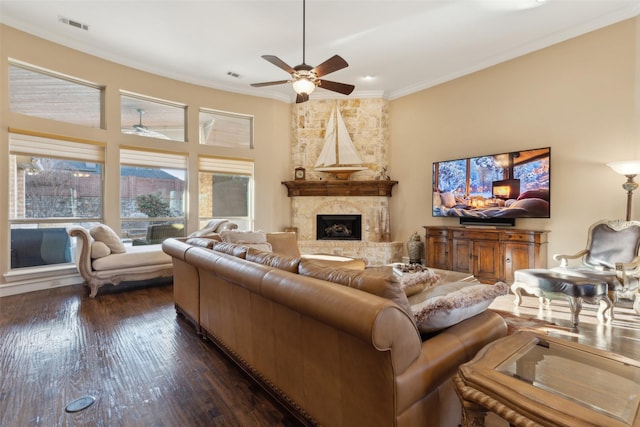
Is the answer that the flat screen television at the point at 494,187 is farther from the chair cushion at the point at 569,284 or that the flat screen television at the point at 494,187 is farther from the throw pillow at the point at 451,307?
the throw pillow at the point at 451,307

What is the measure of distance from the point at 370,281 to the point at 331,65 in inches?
102

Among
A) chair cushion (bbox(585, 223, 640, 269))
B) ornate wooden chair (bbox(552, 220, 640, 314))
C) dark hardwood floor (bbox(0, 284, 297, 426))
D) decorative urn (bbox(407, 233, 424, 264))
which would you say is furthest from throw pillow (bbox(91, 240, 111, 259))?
chair cushion (bbox(585, 223, 640, 269))

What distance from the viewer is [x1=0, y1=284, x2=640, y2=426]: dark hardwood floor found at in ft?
5.71

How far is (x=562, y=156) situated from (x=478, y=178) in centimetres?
110

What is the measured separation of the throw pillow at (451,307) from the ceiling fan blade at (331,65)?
2.44m

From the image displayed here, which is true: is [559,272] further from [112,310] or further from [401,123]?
[112,310]

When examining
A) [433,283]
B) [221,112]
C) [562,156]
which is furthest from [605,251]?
[221,112]

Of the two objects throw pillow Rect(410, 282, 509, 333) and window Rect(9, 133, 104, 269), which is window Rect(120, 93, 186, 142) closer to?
window Rect(9, 133, 104, 269)

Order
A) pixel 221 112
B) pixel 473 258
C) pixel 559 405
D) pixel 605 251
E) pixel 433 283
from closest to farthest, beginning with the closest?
pixel 559 405 → pixel 433 283 → pixel 605 251 → pixel 473 258 → pixel 221 112

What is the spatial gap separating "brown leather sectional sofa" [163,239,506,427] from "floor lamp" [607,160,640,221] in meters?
3.15

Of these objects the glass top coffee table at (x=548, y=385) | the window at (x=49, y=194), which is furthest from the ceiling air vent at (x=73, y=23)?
the glass top coffee table at (x=548, y=385)

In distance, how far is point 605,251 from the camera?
11.7 feet

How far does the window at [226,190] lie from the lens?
19.5 feet

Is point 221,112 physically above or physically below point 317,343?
above
